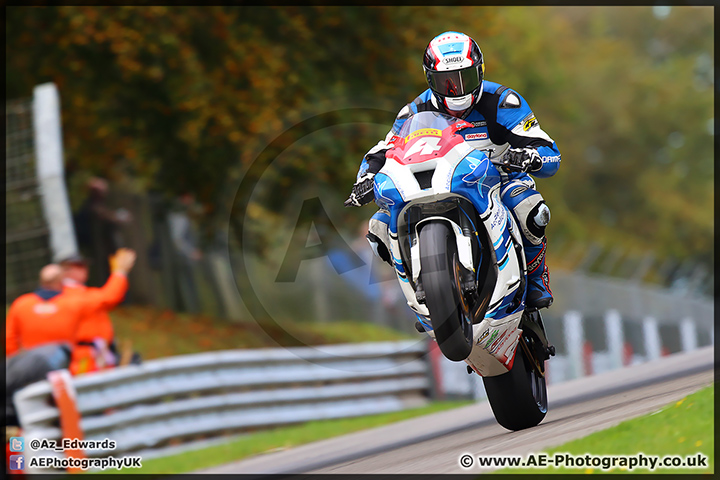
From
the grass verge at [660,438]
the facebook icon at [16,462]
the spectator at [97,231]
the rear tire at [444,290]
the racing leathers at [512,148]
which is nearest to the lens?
the grass verge at [660,438]

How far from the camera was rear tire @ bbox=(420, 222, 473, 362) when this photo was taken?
16.8 ft

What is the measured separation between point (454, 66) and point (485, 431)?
2856mm

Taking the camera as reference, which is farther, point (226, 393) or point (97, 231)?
point (97, 231)

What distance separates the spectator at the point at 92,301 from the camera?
9.12m

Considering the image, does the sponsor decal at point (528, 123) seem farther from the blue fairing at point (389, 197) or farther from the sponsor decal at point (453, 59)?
the blue fairing at point (389, 197)

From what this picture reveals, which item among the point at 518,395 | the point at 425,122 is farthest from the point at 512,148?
the point at 518,395

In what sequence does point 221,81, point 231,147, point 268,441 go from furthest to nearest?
point 231,147 → point 221,81 → point 268,441

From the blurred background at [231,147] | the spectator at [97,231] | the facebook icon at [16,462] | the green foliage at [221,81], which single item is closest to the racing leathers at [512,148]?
the facebook icon at [16,462]

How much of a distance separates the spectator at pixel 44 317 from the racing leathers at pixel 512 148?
13.3 ft

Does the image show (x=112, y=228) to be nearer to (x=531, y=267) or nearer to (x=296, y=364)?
(x=296, y=364)

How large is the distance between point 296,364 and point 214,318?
233 inches

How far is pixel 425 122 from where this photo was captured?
5668 mm

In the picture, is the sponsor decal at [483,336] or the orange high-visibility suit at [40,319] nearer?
the sponsor decal at [483,336]

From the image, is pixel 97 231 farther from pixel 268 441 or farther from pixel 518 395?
pixel 518 395
